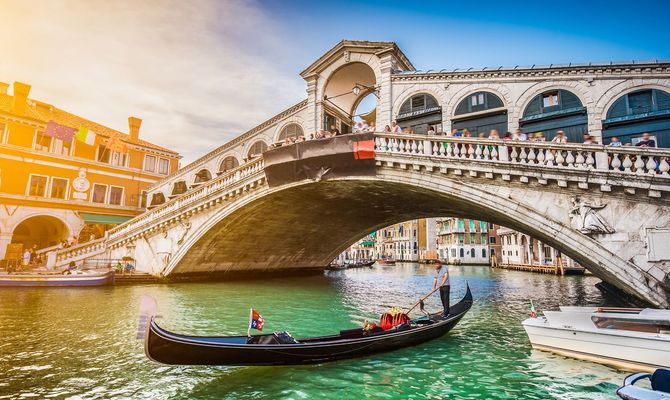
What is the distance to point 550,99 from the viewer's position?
12.3m

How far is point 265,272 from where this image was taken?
24500 mm

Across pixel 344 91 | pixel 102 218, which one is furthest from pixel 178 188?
pixel 344 91

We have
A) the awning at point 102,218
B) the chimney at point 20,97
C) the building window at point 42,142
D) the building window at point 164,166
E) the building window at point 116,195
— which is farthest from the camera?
the building window at point 164,166

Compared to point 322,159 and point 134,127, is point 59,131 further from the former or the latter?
point 322,159

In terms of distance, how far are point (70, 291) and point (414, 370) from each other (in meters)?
14.7

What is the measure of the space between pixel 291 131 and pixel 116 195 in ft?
48.5

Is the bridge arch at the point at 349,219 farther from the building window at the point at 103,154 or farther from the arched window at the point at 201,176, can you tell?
the building window at the point at 103,154

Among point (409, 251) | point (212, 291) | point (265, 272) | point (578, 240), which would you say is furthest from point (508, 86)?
point (409, 251)

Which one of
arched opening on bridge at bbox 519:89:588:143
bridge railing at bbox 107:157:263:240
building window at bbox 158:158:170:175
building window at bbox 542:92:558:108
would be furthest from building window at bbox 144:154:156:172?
building window at bbox 542:92:558:108

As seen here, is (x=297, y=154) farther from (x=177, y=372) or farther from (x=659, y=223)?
(x=659, y=223)

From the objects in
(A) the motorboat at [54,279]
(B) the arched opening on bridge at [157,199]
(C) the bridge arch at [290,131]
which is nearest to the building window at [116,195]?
(B) the arched opening on bridge at [157,199]

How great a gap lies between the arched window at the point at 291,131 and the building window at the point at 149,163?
13.3 metres

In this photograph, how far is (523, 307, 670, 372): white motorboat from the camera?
560 cm

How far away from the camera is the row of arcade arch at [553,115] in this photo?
34.7 feet
